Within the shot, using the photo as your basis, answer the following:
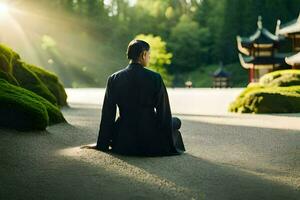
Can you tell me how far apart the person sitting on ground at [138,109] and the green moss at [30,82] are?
21.1ft

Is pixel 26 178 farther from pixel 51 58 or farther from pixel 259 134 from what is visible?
pixel 51 58

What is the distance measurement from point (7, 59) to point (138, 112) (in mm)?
6522

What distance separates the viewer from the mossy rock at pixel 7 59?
10797mm

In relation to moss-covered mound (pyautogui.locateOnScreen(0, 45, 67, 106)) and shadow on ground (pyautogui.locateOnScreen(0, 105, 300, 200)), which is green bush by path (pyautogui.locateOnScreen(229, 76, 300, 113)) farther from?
shadow on ground (pyautogui.locateOnScreen(0, 105, 300, 200))

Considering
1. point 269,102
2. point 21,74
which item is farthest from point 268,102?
point 21,74

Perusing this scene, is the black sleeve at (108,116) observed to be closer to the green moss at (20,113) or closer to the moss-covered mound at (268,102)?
the green moss at (20,113)

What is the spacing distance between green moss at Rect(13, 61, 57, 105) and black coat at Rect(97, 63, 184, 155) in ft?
21.1

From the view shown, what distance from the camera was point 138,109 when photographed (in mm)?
5723

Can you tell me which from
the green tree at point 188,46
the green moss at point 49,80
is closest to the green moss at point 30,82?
the green moss at point 49,80

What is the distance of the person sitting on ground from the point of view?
570 cm

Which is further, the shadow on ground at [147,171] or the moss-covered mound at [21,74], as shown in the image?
the moss-covered mound at [21,74]

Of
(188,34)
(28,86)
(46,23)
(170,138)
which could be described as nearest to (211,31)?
(188,34)

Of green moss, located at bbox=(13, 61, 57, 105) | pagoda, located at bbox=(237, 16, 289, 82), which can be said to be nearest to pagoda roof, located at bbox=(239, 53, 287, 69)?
pagoda, located at bbox=(237, 16, 289, 82)

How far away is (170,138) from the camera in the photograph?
5855mm
